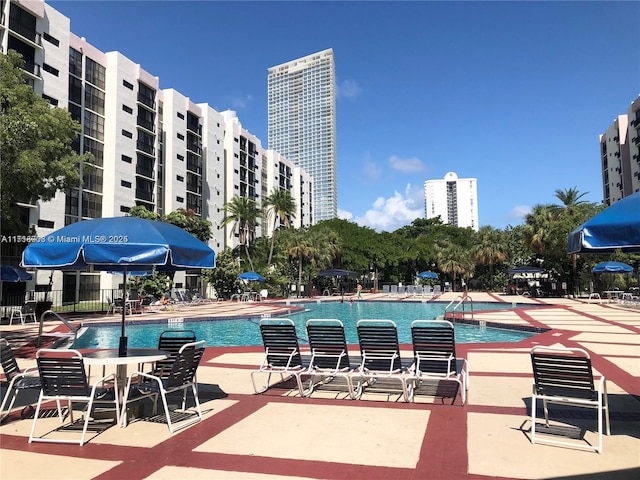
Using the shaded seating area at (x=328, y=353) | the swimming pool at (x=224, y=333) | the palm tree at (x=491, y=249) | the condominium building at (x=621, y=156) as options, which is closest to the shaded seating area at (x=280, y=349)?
the shaded seating area at (x=328, y=353)

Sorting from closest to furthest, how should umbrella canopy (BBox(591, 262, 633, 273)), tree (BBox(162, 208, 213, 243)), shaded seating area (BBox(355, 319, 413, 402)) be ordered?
shaded seating area (BBox(355, 319, 413, 402)) < umbrella canopy (BBox(591, 262, 633, 273)) < tree (BBox(162, 208, 213, 243))

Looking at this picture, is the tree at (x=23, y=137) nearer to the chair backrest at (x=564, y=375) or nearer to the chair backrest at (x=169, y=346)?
the chair backrest at (x=169, y=346)

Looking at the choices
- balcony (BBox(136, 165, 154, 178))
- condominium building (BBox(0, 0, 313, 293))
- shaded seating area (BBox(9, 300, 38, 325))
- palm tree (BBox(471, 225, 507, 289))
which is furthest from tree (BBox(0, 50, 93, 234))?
palm tree (BBox(471, 225, 507, 289))

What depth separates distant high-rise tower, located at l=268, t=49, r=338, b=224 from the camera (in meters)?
157

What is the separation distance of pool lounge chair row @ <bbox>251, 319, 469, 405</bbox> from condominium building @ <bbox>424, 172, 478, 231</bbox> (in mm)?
Result: 179719

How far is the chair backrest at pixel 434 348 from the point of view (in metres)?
6.45

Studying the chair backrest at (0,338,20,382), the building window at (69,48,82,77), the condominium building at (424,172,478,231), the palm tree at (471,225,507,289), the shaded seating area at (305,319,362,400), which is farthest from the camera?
the condominium building at (424,172,478,231)

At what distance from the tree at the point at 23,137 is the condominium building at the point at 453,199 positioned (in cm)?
17348

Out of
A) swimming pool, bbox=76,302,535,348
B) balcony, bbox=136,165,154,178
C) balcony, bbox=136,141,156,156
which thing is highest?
balcony, bbox=136,141,156,156

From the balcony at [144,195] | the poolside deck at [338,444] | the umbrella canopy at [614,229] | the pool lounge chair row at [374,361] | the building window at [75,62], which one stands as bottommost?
the poolside deck at [338,444]

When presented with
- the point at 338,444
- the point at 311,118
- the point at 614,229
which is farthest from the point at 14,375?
the point at 311,118

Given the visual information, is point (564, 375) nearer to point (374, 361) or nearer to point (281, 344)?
point (374, 361)

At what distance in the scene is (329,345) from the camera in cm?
698

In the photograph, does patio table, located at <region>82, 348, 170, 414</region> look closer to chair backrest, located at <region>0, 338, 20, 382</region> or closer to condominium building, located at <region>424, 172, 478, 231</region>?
chair backrest, located at <region>0, 338, 20, 382</region>
